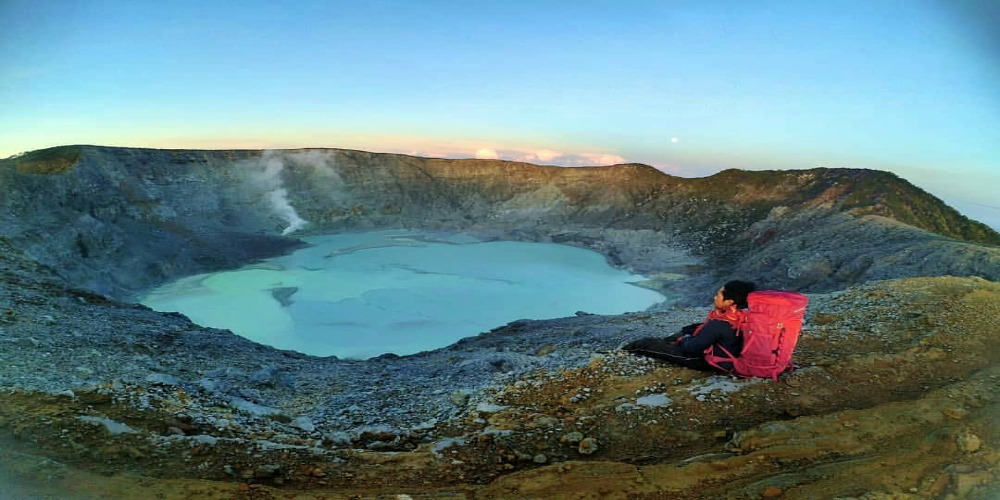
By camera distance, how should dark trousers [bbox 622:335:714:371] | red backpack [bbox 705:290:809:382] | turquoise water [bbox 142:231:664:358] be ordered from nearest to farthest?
red backpack [bbox 705:290:809:382] → dark trousers [bbox 622:335:714:371] → turquoise water [bbox 142:231:664:358]

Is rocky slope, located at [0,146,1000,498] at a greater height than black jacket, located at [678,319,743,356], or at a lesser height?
lesser

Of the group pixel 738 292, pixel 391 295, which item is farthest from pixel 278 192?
pixel 738 292

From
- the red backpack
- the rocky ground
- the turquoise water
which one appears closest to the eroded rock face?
the turquoise water

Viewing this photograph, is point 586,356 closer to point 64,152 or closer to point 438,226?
point 64,152

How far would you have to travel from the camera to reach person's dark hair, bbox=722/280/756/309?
16.6ft

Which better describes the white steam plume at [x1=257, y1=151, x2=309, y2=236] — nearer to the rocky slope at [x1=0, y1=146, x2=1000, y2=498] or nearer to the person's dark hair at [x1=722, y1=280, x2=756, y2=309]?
the rocky slope at [x1=0, y1=146, x2=1000, y2=498]

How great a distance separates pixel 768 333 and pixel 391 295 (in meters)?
17.9

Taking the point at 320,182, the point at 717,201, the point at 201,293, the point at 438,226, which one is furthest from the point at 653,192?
the point at 201,293

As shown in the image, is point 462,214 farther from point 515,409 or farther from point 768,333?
point 768,333

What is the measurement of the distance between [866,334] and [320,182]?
147 ft

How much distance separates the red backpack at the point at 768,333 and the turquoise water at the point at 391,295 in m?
10.7

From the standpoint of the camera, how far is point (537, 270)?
92.8ft

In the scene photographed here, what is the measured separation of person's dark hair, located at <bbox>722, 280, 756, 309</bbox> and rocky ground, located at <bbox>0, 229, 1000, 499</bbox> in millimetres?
758

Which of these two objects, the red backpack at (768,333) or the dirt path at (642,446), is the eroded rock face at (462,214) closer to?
the dirt path at (642,446)
